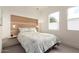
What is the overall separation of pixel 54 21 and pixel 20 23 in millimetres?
586

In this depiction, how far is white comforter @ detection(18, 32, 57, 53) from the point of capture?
1.29 m

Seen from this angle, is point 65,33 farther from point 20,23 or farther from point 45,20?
point 20,23

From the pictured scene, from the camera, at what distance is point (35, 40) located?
1277 mm

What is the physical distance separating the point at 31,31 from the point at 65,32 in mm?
574

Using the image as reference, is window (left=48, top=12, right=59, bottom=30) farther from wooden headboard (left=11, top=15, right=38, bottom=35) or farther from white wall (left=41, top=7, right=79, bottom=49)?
wooden headboard (left=11, top=15, right=38, bottom=35)

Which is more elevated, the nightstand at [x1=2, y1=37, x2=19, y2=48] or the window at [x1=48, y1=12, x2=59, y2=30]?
the window at [x1=48, y1=12, x2=59, y2=30]

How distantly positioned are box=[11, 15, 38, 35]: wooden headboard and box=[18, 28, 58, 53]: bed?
71mm

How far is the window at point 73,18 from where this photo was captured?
1306mm

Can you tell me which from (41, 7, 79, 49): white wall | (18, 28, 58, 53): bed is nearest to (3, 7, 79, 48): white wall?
(41, 7, 79, 49): white wall

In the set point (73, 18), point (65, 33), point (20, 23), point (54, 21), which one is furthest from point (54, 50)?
point (20, 23)

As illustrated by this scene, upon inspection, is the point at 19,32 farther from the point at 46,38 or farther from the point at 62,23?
the point at 62,23
